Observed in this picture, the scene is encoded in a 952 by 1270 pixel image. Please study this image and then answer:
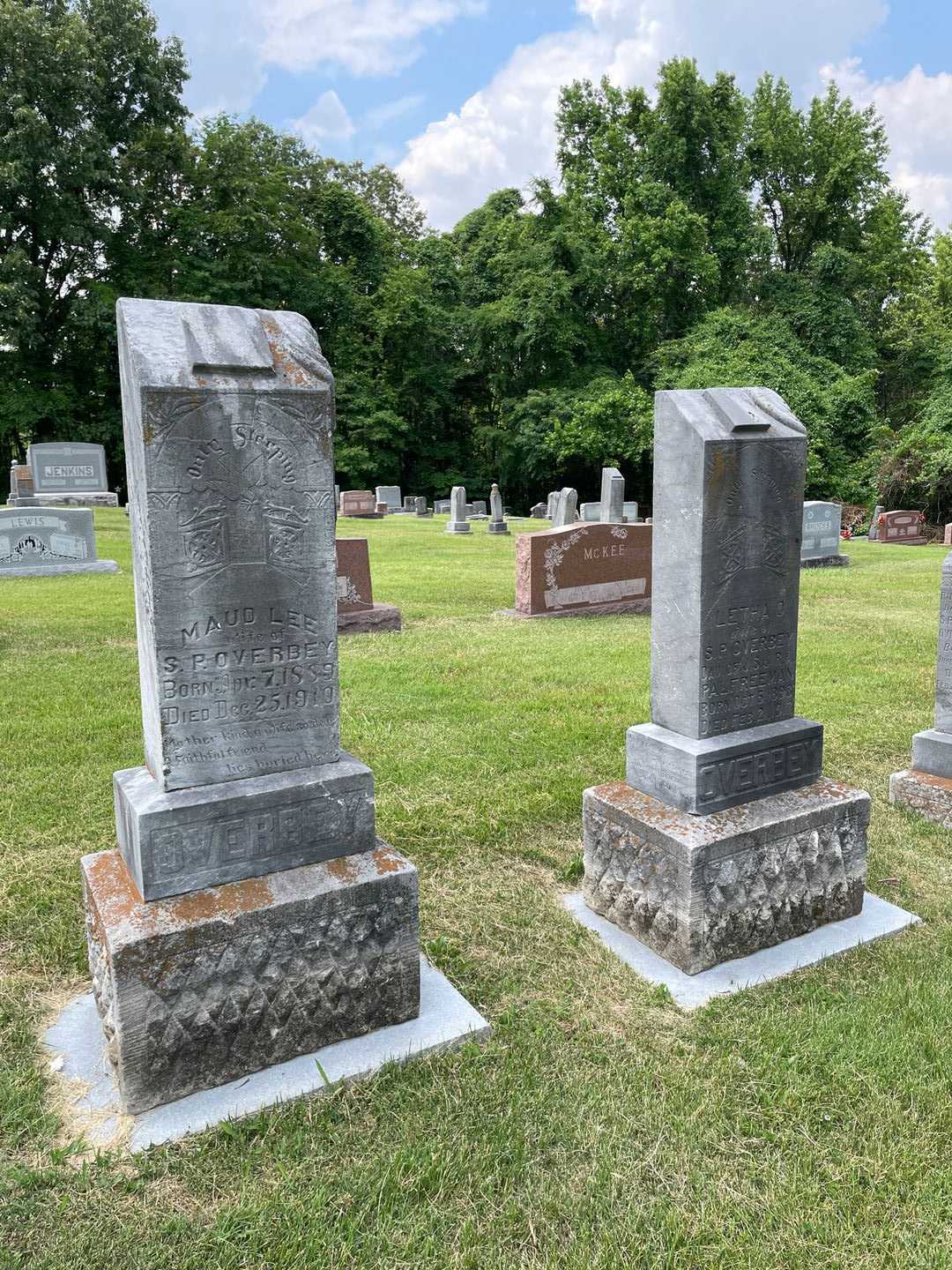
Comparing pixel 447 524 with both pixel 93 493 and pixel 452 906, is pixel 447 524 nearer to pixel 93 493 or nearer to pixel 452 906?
pixel 93 493

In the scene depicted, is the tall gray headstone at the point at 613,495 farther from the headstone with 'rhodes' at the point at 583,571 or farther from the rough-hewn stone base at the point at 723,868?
the rough-hewn stone base at the point at 723,868

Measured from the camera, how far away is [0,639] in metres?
7.91

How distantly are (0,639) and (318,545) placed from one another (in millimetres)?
6578

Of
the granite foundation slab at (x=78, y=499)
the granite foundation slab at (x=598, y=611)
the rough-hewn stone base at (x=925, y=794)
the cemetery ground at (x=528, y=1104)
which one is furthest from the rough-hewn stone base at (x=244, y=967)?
the granite foundation slab at (x=78, y=499)

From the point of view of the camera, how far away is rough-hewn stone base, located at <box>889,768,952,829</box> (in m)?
4.44

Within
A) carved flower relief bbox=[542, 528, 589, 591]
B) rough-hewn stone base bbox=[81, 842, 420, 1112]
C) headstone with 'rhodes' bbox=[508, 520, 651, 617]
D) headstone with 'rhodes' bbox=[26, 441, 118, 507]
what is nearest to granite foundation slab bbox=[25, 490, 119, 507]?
headstone with 'rhodes' bbox=[26, 441, 118, 507]

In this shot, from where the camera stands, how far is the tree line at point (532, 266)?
2547 centimetres

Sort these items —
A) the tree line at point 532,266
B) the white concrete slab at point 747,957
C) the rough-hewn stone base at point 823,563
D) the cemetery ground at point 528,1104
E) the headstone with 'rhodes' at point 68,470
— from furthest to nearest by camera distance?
the tree line at point 532,266
the headstone with 'rhodes' at point 68,470
the rough-hewn stone base at point 823,563
the white concrete slab at point 747,957
the cemetery ground at point 528,1104

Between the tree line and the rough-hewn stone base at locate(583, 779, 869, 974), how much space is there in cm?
2273

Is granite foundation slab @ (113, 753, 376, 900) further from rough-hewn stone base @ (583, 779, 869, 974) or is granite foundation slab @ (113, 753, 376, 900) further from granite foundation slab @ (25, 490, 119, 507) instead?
granite foundation slab @ (25, 490, 119, 507)

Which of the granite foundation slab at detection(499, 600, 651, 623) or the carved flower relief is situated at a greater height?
the carved flower relief

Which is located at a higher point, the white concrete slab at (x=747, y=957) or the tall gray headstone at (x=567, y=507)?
the tall gray headstone at (x=567, y=507)

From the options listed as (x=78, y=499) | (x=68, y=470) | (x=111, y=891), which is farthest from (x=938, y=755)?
(x=68, y=470)

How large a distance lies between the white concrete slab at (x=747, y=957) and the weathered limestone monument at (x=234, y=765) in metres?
0.93
